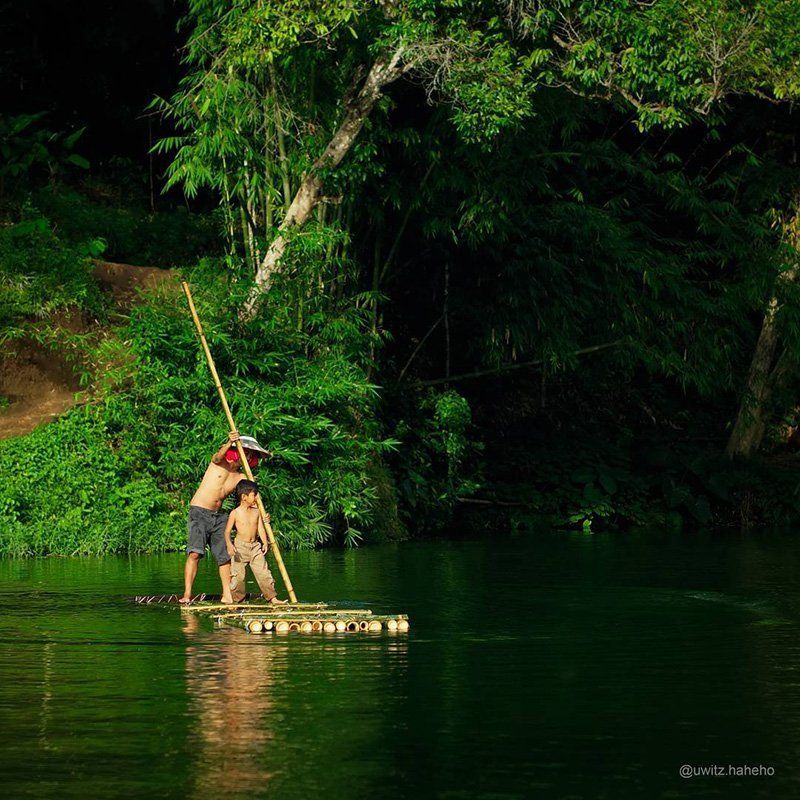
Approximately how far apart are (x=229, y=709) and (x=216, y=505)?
229 inches

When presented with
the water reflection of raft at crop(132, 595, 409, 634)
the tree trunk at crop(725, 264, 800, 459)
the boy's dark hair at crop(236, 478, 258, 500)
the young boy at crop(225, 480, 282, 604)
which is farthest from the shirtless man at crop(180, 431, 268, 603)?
the tree trunk at crop(725, 264, 800, 459)

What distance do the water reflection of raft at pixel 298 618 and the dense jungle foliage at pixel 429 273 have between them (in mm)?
6393

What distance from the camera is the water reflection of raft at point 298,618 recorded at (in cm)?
1187

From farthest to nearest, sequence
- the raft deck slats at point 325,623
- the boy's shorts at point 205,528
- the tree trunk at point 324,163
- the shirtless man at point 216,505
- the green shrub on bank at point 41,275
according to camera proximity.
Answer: the green shrub on bank at point 41,275
the tree trunk at point 324,163
the boy's shorts at point 205,528
the shirtless man at point 216,505
the raft deck slats at point 325,623

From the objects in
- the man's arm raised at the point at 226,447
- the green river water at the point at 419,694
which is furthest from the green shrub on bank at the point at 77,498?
the man's arm raised at the point at 226,447

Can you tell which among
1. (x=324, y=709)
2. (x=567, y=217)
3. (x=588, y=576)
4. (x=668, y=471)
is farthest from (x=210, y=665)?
(x=668, y=471)

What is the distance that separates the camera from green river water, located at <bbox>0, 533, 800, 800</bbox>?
279 inches

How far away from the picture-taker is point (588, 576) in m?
16.3

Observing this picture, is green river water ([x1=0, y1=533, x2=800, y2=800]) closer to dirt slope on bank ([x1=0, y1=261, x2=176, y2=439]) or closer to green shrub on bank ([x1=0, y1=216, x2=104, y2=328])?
dirt slope on bank ([x1=0, y1=261, x2=176, y2=439])

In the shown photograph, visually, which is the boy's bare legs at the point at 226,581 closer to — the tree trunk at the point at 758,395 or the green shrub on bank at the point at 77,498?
the green shrub on bank at the point at 77,498

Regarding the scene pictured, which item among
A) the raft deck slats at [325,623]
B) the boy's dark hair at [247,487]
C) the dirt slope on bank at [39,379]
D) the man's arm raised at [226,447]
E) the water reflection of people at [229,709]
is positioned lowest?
the water reflection of people at [229,709]

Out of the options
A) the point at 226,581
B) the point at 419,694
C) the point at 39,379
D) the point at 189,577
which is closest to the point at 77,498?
the point at 39,379

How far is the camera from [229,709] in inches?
339

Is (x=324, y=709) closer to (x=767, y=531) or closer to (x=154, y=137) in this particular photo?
(x=767, y=531)
